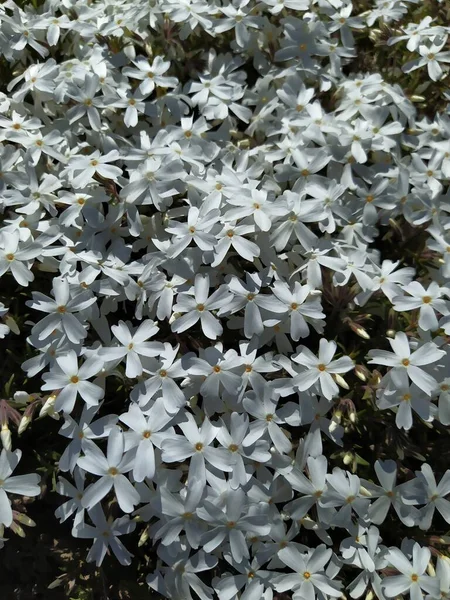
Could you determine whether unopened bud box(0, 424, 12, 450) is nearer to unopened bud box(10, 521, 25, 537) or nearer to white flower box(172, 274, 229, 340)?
unopened bud box(10, 521, 25, 537)

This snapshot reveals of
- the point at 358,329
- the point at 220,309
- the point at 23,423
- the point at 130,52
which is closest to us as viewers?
the point at 23,423

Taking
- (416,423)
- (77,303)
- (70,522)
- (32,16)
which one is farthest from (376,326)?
(32,16)

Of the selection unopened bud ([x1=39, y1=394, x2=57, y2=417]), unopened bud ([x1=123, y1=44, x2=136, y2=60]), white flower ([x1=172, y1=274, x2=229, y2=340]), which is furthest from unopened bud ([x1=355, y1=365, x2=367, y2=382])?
unopened bud ([x1=123, y1=44, x2=136, y2=60])

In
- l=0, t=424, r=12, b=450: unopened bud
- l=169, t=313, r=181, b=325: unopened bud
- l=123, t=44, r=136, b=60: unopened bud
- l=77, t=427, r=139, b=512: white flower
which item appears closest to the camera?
l=77, t=427, r=139, b=512: white flower

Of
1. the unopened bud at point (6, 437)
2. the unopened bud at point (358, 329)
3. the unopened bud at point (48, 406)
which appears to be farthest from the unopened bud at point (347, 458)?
the unopened bud at point (6, 437)

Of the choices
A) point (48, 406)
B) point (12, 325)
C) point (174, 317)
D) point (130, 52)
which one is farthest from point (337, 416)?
point (130, 52)

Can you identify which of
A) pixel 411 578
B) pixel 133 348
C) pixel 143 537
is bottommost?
pixel 411 578

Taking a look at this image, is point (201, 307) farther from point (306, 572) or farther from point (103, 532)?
point (306, 572)

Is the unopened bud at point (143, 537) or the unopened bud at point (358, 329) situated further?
the unopened bud at point (358, 329)

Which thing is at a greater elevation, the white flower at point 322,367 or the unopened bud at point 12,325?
the unopened bud at point 12,325

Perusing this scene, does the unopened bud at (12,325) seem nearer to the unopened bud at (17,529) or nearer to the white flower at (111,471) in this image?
the white flower at (111,471)
